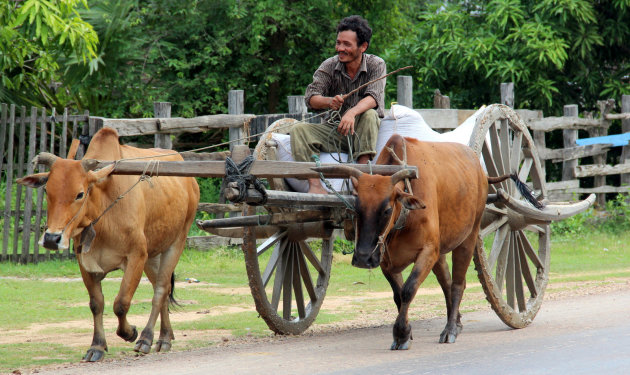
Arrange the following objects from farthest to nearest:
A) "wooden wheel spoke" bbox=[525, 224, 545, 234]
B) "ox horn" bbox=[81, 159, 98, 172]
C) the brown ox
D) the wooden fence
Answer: the wooden fence < "wooden wheel spoke" bbox=[525, 224, 545, 234] < "ox horn" bbox=[81, 159, 98, 172] < the brown ox

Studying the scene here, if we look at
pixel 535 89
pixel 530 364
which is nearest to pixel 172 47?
pixel 535 89

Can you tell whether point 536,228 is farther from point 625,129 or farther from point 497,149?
point 625,129

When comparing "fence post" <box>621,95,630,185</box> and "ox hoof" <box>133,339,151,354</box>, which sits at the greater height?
"fence post" <box>621,95,630,185</box>

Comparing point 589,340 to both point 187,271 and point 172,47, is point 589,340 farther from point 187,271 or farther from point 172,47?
point 172,47

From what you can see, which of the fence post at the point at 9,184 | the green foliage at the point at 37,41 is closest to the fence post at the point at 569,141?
the green foliage at the point at 37,41

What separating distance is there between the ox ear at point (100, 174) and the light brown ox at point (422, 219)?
1.82 meters

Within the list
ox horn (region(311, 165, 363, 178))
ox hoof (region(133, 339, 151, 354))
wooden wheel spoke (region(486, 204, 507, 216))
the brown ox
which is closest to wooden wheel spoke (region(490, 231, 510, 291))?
wooden wheel spoke (region(486, 204, 507, 216))

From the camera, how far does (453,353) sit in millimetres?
6391

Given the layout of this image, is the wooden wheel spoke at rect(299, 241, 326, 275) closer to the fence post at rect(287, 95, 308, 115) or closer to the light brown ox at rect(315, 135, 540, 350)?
the light brown ox at rect(315, 135, 540, 350)

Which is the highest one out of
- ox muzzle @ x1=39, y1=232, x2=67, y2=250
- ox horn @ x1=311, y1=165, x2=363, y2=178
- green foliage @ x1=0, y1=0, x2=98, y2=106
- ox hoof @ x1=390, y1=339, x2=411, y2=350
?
green foliage @ x1=0, y1=0, x2=98, y2=106

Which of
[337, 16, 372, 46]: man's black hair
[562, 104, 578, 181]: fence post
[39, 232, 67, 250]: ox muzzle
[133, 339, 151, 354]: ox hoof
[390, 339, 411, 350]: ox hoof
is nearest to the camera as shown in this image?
[39, 232, 67, 250]: ox muzzle

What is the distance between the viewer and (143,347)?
686 centimetres

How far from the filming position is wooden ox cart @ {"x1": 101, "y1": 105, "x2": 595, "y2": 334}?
686 centimetres

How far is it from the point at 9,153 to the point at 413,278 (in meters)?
7.55
